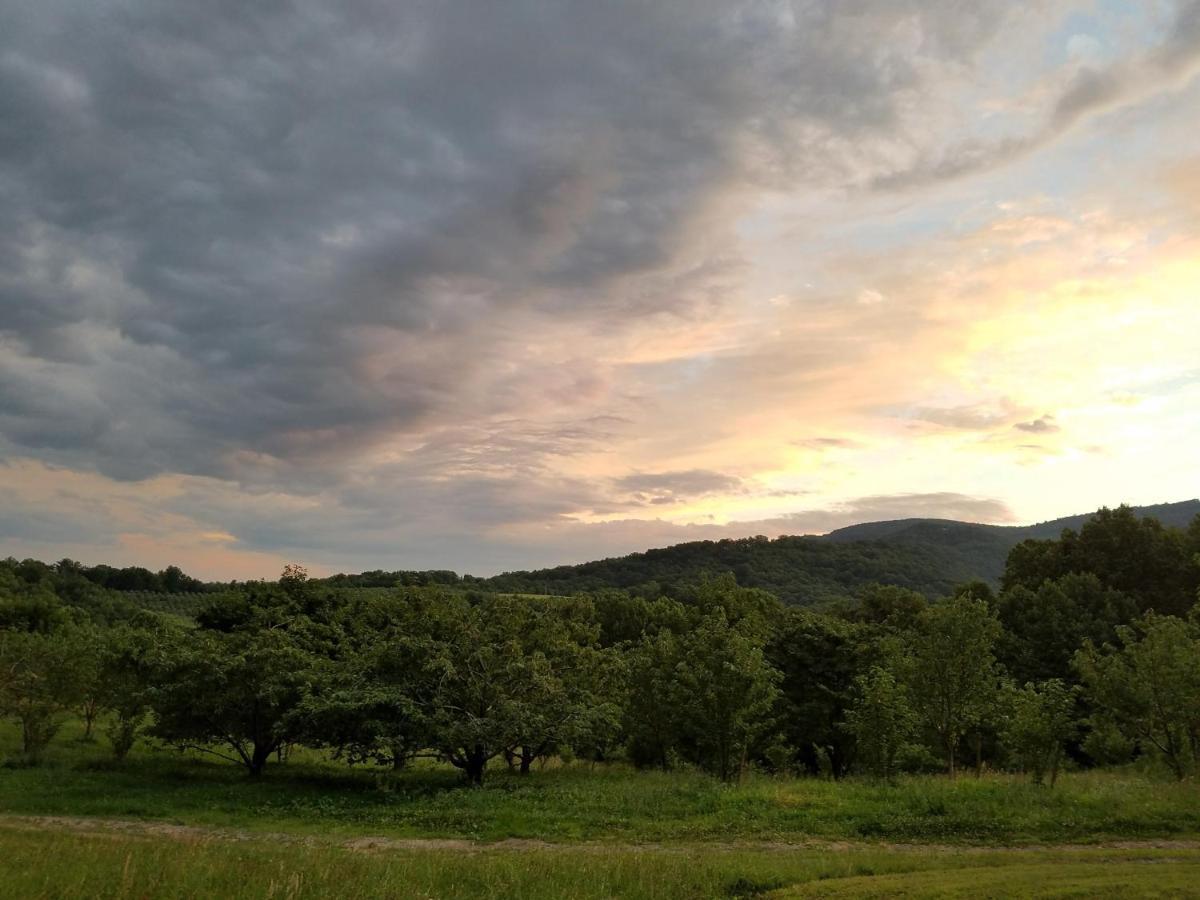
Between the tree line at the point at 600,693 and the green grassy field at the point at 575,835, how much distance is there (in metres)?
1.72

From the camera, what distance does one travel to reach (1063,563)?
203ft

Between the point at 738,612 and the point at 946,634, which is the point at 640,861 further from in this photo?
the point at 738,612

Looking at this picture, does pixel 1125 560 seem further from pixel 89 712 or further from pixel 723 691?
pixel 89 712

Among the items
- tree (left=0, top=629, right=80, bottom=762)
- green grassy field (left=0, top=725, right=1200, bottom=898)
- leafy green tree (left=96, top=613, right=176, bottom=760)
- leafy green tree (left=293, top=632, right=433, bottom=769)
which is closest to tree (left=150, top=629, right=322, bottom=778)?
leafy green tree (left=96, top=613, right=176, bottom=760)

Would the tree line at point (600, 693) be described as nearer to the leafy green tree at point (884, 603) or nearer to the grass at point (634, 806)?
the grass at point (634, 806)

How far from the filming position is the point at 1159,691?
1006 inches

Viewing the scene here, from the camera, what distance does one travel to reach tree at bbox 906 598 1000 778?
26.2 m

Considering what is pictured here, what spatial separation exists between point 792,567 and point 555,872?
14104cm

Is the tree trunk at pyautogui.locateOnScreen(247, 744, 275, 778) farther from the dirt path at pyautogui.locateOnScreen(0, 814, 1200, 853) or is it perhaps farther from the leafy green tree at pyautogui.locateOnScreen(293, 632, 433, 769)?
the dirt path at pyautogui.locateOnScreen(0, 814, 1200, 853)

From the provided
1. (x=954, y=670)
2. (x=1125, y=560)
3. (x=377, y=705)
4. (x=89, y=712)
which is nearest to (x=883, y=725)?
(x=954, y=670)

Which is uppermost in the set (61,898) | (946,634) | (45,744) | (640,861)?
(946,634)

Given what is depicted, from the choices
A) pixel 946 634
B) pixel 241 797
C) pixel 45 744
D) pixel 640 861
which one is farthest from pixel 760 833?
pixel 45 744

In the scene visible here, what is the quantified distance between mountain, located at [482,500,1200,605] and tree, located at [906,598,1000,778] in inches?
3732

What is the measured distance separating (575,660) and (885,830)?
1468cm
